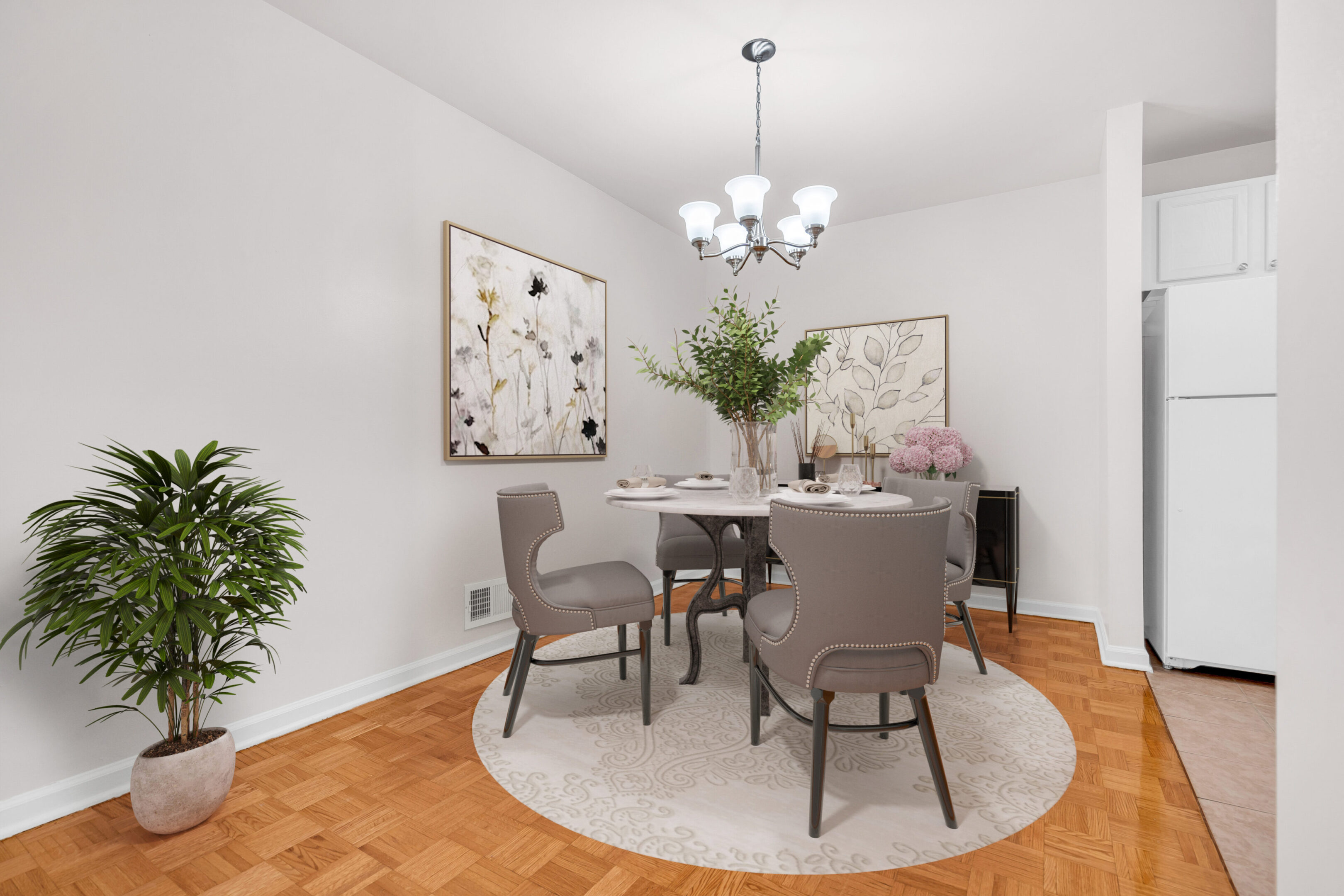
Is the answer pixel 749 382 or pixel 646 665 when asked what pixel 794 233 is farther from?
pixel 646 665

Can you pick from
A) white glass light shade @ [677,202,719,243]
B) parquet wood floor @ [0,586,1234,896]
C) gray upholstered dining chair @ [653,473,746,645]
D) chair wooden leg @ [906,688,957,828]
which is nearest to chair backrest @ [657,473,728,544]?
gray upholstered dining chair @ [653,473,746,645]

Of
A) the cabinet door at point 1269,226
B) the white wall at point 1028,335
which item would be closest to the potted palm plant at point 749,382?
the white wall at point 1028,335

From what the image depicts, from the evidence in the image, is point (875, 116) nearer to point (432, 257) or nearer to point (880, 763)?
point (432, 257)

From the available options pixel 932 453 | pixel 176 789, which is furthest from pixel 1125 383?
pixel 176 789

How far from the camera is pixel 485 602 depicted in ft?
10.1

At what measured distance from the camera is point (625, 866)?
1.52m

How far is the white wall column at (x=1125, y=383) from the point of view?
2896mm

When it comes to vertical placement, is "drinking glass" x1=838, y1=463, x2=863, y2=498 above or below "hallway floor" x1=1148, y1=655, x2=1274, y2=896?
above

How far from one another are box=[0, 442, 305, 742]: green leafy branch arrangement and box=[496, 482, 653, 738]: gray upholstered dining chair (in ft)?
2.25

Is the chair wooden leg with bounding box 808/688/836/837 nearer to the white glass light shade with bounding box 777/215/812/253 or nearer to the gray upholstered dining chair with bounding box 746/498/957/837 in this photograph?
the gray upholstered dining chair with bounding box 746/498/957/837

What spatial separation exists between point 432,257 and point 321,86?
0.75m

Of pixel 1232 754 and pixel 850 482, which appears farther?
pixel 850 482

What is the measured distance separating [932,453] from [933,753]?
96.1 inches

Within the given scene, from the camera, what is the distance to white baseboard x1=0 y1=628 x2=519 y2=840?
1682 mm
